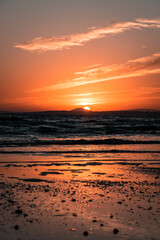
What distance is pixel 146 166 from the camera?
1168 cm

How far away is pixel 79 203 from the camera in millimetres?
6285

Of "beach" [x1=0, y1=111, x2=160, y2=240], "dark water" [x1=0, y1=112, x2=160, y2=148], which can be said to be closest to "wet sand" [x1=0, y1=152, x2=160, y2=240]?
"beach" [x1=0, y1=111, x2=160, y2=240]

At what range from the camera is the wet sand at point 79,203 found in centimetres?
469

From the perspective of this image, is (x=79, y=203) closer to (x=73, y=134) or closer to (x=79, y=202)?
(x=79, y=202)

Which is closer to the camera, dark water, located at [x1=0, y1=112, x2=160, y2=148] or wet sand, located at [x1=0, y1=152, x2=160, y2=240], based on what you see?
wet sand, located at [x1=0, y1=152, x2=160, y2=240]

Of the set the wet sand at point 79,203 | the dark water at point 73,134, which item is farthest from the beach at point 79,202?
the dark water at point 73,134

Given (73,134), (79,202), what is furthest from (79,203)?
(73,134)

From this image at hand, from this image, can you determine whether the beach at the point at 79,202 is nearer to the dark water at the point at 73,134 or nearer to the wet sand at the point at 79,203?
the wet sand at the point at 79,203

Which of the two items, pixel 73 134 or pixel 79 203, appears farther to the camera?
pixel 73 134

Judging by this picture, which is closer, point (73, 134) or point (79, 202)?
point (79, 202)

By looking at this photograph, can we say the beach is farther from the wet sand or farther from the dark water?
the dark water

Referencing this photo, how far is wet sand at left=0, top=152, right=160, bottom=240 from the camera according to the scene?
4.69 metres

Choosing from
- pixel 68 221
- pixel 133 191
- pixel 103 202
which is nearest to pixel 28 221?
pixel 68 221

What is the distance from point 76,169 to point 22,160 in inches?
136
